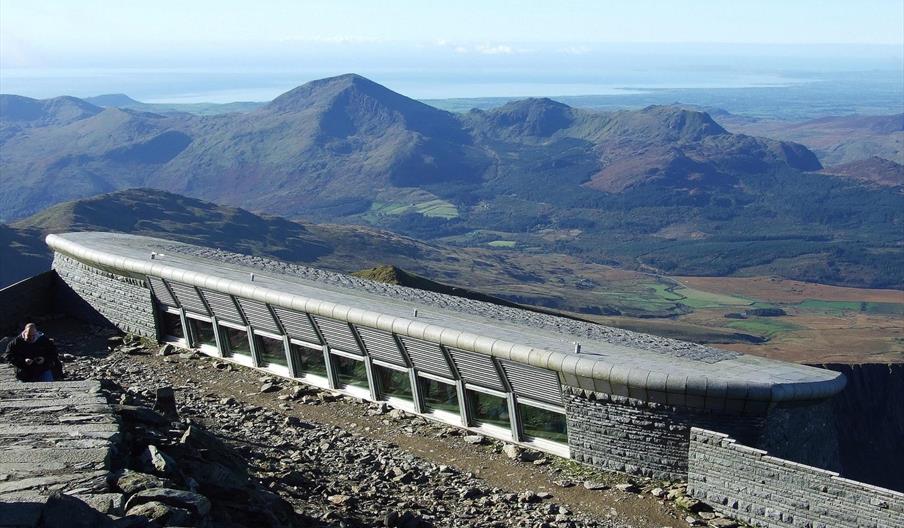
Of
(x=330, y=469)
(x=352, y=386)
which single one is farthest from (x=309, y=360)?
(x=330, y=469)

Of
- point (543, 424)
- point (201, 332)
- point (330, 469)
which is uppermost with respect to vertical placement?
point (543, 424)

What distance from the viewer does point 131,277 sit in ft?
83.7

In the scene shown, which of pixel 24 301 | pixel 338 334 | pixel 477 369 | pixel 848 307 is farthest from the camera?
pixel 848 307

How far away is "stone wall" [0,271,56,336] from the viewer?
26.2 m

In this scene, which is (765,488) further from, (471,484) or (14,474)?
(14,474)

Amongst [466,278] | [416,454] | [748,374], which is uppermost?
[748,374]

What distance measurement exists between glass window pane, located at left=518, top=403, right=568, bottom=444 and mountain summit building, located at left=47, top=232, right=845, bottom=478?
0.02 m

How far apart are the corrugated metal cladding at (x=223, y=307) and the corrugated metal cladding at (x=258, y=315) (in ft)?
0.92

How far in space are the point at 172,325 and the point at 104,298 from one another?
7.73 feet

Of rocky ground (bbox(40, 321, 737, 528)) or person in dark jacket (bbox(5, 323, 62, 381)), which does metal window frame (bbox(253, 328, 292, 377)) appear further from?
person in dark jacket (bbox(5, 323, 62, 381))

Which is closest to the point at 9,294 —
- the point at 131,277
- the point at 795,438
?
the point at 131,277

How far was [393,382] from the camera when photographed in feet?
68.7

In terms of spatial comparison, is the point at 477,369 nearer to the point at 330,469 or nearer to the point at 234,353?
the point at 330,469

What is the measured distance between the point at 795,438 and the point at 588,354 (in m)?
3.55
